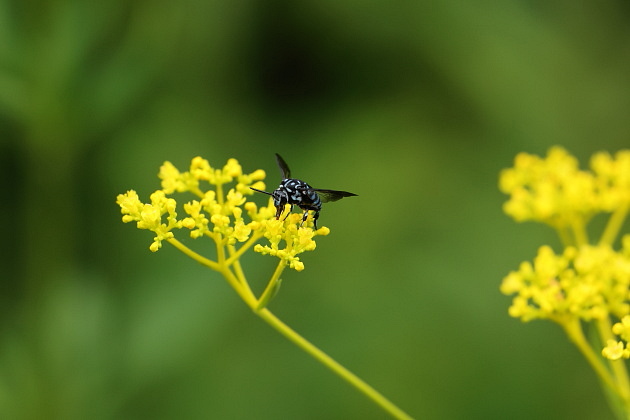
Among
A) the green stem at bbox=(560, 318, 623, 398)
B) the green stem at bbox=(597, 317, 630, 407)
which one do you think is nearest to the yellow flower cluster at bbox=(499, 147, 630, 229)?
the green stem at bbox=(597, 317, 630, 407)

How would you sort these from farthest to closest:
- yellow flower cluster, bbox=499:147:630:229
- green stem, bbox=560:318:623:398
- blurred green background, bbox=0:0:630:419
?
blurred green background, bbox=0:0:630:419
yellow flower cluster, bbox=499:147:630:229
green stem, bbox=560:318:623:398

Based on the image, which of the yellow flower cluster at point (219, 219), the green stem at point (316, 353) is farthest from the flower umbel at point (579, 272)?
the yellow flower cluster at point (219, 219)

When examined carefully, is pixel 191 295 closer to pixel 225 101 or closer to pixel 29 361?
pixel 29 361

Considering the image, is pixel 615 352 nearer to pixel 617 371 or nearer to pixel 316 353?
pixel 617 371

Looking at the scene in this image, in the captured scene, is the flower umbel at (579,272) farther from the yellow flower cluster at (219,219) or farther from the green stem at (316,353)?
the yellow flower cluster at (219,219)

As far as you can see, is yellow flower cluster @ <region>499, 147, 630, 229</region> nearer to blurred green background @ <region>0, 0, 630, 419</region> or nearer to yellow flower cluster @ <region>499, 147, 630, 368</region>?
yellow flower cluster @ <region>499, 147, 630, 368</region>
